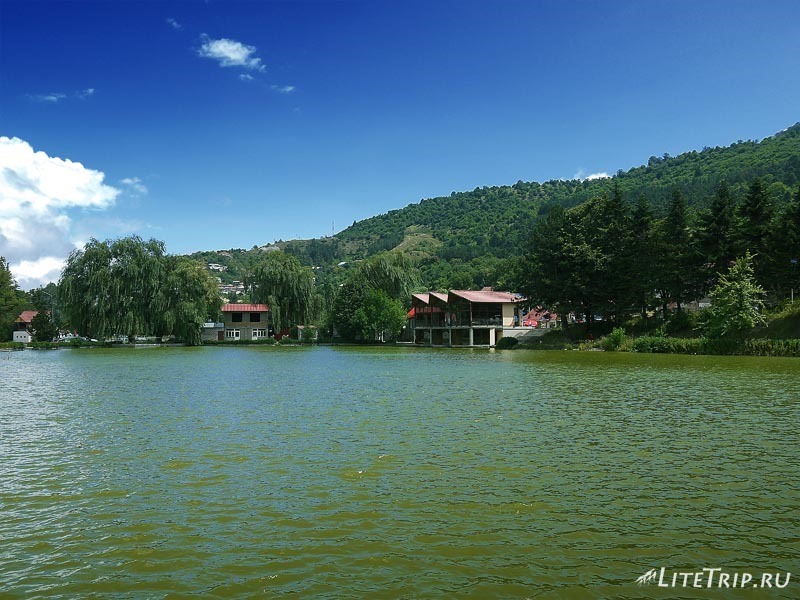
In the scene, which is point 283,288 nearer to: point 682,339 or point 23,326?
point 23,326

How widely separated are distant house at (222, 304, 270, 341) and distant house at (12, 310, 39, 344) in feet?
89.0

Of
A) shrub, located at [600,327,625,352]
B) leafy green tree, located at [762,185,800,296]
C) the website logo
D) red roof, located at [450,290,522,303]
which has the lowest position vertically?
the website logo

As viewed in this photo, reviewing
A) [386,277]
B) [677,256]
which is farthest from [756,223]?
[386,277]

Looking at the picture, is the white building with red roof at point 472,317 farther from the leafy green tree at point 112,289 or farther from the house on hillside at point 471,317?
the leafy green tree at point 112,289

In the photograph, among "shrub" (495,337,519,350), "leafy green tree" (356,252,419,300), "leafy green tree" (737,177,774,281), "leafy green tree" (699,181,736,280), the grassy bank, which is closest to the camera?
the grassy bank

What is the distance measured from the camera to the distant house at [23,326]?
3221 inches

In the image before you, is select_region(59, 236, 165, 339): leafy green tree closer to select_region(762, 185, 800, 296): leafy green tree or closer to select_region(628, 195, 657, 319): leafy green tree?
select_region(628, 195, 657, 319): leafy green tree

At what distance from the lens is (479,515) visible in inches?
306

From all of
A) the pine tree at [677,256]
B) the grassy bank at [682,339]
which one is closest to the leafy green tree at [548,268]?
the grassy bank at [682,339]

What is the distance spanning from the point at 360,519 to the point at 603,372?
949 inches

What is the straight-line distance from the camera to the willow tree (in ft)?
251

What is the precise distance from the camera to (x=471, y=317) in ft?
220

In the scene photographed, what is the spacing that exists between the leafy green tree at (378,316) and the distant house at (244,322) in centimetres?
1611

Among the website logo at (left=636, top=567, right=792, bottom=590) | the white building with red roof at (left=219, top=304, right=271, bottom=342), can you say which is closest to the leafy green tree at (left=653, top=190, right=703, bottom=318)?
the website logo at (left=636, top=567, right=792, bottom=590)
